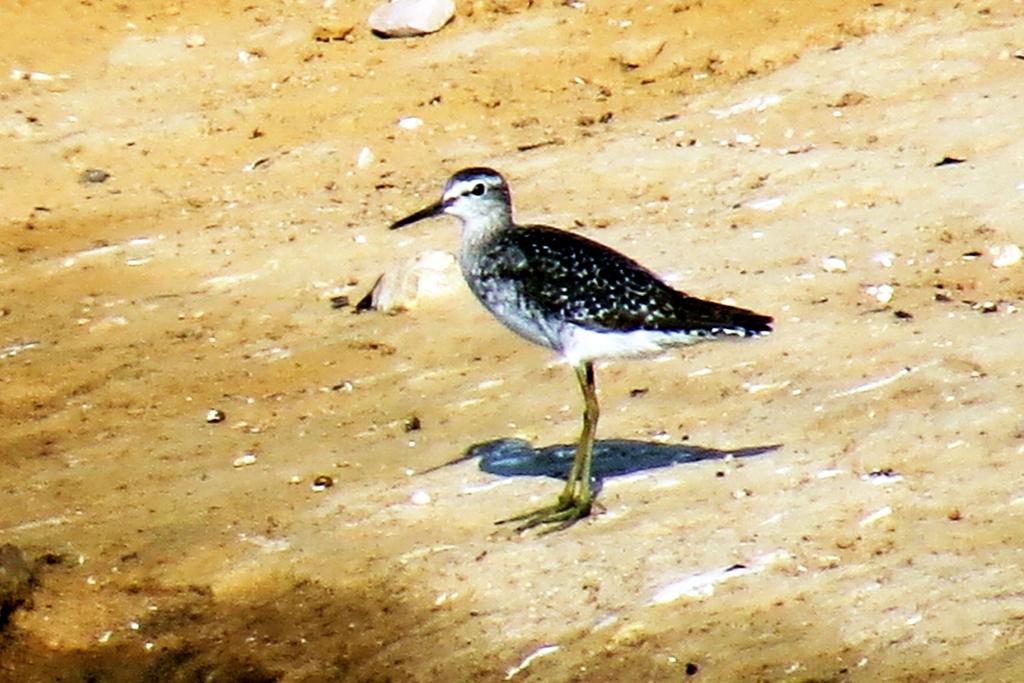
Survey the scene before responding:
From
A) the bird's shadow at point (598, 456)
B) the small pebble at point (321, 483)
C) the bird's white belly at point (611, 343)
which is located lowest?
the small pebble at point (321, 483)

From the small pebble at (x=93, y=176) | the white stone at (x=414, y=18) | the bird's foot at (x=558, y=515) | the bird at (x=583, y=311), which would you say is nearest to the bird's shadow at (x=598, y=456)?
the bird at (x=583, y=311)

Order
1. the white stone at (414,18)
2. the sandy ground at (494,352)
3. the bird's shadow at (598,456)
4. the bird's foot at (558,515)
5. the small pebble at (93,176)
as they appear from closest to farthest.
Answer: the sandy ground at (494,352), the bird's foot at (558,515), the bird's shadow at (598,456), the small pebble at (93,176), the white stone at (414,18)

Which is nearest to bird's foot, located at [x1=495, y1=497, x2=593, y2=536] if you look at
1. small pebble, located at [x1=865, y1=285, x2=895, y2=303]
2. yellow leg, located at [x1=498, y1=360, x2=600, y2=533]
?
yellow leg, located at [x1=498, y1=360, x2=600, y2=533]

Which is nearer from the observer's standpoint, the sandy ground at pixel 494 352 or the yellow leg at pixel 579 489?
the sandy ground at pixel 494 352

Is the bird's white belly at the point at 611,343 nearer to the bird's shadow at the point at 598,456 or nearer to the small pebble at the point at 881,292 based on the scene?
the bird's shadow at the point at 598,456

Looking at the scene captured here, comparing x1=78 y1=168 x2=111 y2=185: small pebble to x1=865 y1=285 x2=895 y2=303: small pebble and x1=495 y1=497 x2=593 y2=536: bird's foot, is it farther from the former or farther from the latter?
x1=495 y1=497 x2=593 y2=536: bird's foot

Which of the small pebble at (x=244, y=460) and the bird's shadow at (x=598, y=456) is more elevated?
the bird's shadow at (x=598, y=456)

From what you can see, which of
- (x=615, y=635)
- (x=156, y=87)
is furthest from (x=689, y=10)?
(x=615, y=635)
